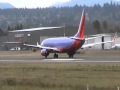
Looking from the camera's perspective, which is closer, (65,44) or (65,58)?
(65,58)

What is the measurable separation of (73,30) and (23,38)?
20965mm

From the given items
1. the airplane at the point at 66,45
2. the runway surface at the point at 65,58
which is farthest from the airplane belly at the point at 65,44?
the runway surface at the point at 65,58

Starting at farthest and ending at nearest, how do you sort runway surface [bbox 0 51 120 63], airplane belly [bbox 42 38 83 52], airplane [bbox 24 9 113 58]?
airplane belly [bbox 42 38 83 52] < airplane [bbox 24 9 113 58] < runway surface [bbox 0 51 120 63]

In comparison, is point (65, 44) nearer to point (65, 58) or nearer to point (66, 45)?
point (66, 45)

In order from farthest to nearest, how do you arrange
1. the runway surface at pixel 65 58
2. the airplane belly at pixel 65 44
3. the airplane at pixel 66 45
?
the airplane belly at pixel 65 44
the airplane at pixel 66 45
the runway surface at pixel 65 58

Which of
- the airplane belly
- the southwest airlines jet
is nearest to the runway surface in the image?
the southwest airlines jet

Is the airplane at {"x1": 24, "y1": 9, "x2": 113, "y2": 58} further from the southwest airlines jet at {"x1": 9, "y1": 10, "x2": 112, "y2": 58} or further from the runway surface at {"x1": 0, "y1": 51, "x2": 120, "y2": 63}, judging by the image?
the runway surface at {"x1": 0, "y1": 51, "x2": 120, "y2": 63}

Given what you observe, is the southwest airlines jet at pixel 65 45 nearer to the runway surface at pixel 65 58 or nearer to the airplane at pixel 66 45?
the airplane at pixel 66 45

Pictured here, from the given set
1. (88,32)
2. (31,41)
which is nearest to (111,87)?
(31,41)

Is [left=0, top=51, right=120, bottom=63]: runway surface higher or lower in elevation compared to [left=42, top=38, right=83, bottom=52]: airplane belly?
lower

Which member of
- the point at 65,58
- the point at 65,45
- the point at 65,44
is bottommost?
the point at 65,58

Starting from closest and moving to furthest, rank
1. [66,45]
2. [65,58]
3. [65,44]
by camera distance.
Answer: [65,58]
[66,45]
[65,44]

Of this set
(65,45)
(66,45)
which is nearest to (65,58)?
(66,45)

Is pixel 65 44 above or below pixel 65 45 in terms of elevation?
above
